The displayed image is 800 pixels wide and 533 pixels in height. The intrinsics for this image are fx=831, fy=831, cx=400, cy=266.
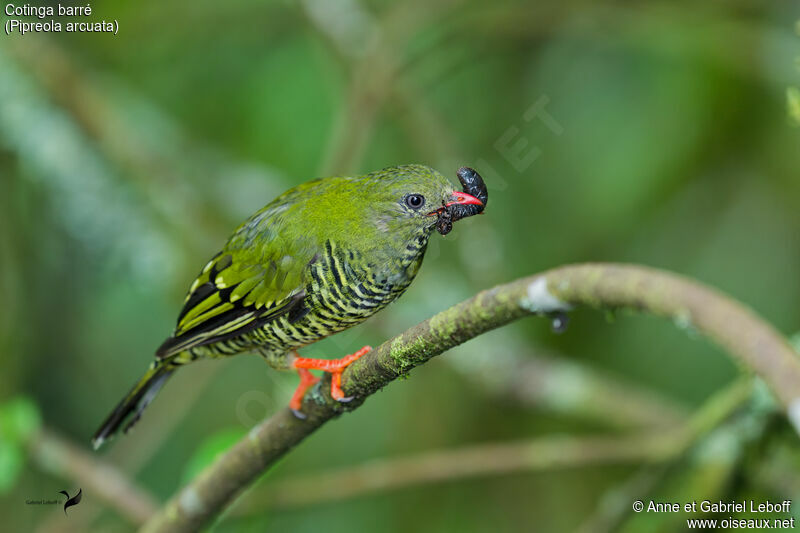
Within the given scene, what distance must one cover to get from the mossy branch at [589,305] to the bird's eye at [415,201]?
365 millimetres

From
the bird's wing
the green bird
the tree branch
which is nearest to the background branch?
the tree branch

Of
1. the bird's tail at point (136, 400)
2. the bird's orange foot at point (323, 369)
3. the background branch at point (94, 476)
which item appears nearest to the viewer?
the bird's orange foot at point (323, 369)

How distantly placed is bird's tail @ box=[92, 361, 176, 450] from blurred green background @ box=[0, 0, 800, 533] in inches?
61.8

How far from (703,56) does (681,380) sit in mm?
1841

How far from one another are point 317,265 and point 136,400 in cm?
102

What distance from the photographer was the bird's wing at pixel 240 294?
2174mm

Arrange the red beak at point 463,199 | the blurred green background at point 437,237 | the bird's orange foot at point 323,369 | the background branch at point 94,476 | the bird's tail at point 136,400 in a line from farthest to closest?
the blurred green background at point 437,237 < the background branch at point 94,476 < the bird's tail at point 136,400 < the bird's orange foot at point 323,369 < the red beak at point 463,199

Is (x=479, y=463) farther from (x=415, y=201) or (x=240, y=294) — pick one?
(x=415, y=201)

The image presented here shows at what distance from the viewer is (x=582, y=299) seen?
4.90 ft

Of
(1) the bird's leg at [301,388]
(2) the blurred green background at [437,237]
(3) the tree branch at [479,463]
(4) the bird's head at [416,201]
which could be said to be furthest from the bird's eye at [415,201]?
(2) the blurred green background at [437,237]

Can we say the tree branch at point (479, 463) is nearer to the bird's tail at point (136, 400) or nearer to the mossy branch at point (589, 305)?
the bird's tail at point (136, 400)

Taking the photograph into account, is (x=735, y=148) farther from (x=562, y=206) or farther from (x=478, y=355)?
(x=478, y=355)

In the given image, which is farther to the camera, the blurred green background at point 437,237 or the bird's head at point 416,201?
the blurred green background at point 437,237

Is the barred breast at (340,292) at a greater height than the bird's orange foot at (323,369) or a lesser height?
greater
